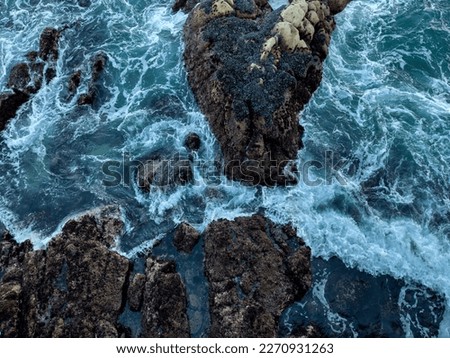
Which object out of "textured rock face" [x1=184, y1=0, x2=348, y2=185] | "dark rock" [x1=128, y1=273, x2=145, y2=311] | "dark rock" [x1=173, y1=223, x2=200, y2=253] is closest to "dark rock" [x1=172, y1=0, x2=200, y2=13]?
"textured rock face" [x1=184, y1=0, x2=348, y2=185]

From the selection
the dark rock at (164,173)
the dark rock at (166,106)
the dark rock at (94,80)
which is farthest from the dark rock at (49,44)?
the dark rock at (164,173)

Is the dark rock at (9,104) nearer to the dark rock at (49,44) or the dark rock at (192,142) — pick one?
the dark rock at (49,44)

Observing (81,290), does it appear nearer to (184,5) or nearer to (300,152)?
(300,152)

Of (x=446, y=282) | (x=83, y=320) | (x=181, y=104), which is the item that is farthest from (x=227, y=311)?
(x=181, y=104)

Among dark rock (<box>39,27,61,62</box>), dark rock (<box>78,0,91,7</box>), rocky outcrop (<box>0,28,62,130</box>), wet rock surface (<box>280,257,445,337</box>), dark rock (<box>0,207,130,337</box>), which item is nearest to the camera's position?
dark rock (<box>0,207,130,337</box>)

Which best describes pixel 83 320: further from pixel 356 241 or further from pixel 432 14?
pixel 432 14

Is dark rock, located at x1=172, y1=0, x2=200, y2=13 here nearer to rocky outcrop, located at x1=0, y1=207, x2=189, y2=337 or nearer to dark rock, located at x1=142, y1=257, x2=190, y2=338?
rocky outcrop, located at x1=0, y1=207, x2=189, y2=337
